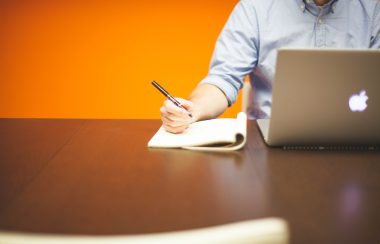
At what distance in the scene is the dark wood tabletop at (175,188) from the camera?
0.57 m

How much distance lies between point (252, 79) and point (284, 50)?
35.2 inches

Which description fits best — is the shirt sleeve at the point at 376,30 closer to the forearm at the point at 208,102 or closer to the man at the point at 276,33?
the man at the point at 276,33

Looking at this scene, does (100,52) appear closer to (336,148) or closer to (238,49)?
(238,49)

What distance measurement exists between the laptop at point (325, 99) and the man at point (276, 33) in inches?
23.2

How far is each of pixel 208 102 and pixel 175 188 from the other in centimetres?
63

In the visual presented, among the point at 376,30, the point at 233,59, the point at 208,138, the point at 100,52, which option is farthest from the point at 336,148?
the point at 100,52

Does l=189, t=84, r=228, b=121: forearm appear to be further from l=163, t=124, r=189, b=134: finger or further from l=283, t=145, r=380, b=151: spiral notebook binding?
l=283, t=145, r=380, b=151: spiral notebook binding

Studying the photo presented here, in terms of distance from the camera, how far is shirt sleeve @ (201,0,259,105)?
1.55m

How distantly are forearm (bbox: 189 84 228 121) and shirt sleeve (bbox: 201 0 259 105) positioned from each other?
131mm

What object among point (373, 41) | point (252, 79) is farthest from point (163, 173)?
point (373, 41)

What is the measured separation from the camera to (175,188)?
696 mm

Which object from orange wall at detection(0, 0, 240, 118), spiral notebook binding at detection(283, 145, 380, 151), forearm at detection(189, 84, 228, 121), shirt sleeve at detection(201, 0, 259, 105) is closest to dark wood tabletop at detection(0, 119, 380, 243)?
spiral notebook binding at detection(283, 145, 380, 151)

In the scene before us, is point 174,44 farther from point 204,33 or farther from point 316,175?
point 316,175

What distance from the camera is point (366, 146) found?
0.95 metres
